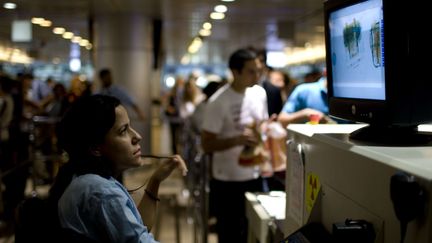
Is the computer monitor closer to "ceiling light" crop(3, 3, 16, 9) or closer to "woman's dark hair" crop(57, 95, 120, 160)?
"woman's dark hair" crop(57, 95, 120, 160)

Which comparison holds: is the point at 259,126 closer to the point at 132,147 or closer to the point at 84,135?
the point at 132,147

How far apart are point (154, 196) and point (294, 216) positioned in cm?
50

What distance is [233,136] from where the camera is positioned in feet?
12.2

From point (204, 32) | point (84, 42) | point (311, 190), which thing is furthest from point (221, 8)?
point (311, 190)

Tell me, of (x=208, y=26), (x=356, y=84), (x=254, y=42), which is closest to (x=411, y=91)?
(x=356, y=84)

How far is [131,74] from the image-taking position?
946 cm

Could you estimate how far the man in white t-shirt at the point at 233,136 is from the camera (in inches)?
146

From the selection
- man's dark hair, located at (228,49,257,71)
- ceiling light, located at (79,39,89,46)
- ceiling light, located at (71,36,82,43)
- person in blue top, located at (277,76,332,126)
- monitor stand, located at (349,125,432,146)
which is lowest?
monitor stand, located at (349,125,432,146)

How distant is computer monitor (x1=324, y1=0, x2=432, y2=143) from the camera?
48.4 inches

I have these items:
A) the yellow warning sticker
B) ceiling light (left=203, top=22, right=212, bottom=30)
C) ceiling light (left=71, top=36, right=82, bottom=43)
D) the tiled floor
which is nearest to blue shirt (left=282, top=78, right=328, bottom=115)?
the tiled floor

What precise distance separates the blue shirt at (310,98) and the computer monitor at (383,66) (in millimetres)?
2043

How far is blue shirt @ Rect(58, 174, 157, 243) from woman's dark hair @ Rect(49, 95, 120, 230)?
0.39 feet

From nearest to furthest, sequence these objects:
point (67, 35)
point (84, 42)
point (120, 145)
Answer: point (120, 145) → point (67, 35) → point (84, 42)

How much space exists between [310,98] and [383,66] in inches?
95.9
